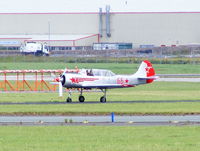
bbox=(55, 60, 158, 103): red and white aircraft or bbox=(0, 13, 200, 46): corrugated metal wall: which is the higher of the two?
bbox=(0, 13, 200, 46): corrugated metal wall

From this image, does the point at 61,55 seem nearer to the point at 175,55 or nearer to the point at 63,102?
the point at 175,55

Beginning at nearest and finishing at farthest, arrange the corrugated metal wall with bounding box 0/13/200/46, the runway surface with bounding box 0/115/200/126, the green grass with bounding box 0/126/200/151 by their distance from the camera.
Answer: the green grass with bounding box 0/126/200/151 → the runway surface with bounding box 0/115/200/126 → the corrugated metal wall with bounding box 0/13/200/46

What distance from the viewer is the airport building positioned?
111m

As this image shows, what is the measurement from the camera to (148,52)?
106375mm

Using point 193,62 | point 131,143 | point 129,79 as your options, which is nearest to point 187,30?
point 193,62

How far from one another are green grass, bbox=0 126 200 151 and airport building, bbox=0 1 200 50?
86.0 metres

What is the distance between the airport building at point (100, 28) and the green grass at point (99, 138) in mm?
86000

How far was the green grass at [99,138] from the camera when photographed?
20.6 meters

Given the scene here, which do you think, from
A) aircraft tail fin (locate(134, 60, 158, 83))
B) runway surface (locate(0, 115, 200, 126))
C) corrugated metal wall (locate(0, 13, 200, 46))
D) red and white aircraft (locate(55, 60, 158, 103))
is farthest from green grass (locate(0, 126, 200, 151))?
corrugated metal wall (locate(0, 13, 200, 46))

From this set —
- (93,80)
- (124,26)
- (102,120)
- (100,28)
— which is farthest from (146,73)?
(100,28)
